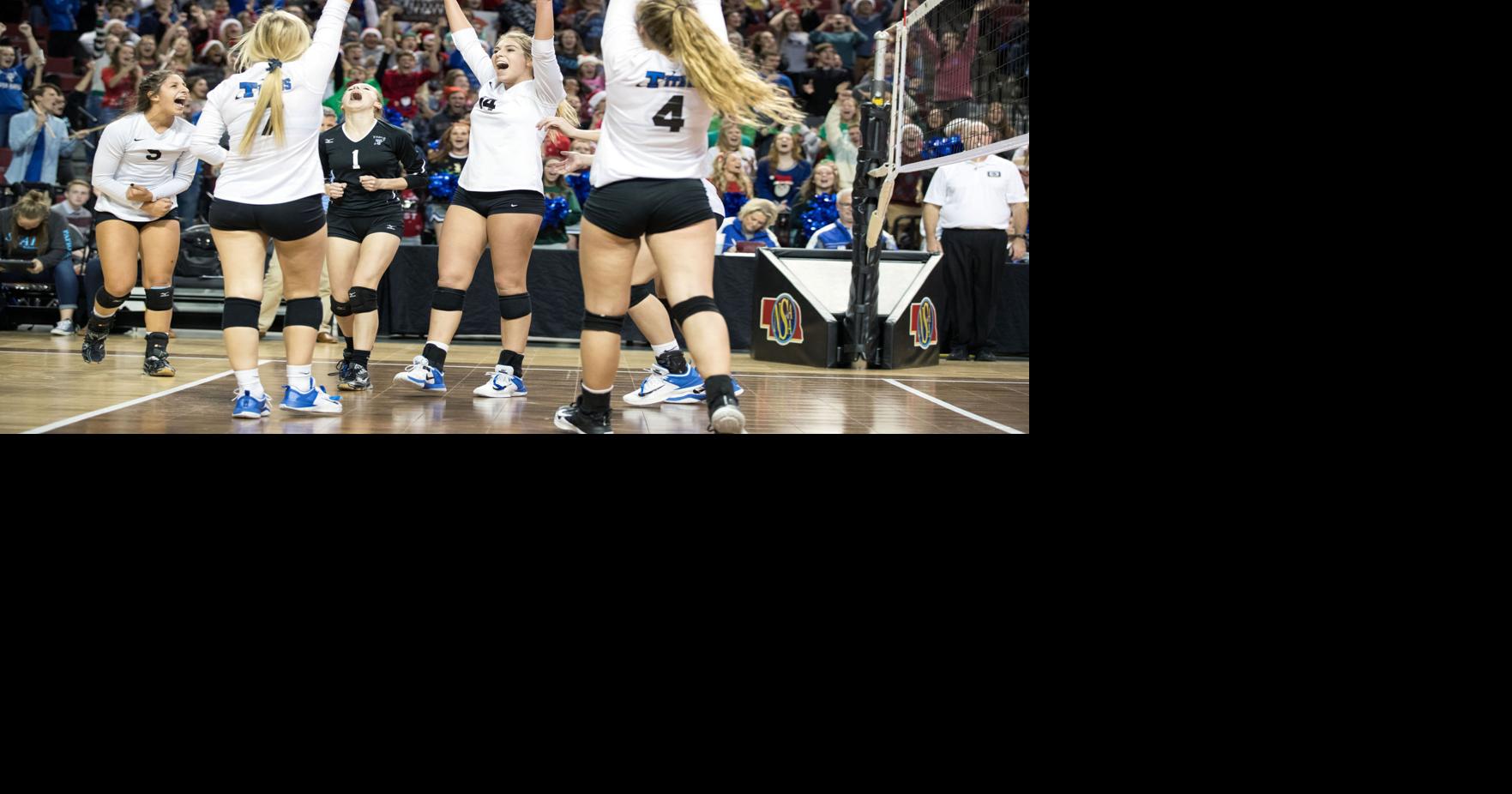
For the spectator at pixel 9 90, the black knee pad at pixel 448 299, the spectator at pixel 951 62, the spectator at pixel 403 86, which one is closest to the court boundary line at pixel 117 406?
the black knee pad at pixel 448 299

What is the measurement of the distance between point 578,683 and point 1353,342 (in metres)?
2.31

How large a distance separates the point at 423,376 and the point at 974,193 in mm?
4630

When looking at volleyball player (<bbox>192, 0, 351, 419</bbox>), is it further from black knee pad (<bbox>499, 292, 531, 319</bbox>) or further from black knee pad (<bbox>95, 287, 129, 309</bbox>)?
black knee pad (<bbox>95, 287, 129, 309</bbox>)

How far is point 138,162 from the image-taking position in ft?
A: 19.8

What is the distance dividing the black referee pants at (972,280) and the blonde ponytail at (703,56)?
4.91 meters

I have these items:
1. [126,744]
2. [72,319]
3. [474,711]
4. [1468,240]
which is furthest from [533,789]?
[72,319]

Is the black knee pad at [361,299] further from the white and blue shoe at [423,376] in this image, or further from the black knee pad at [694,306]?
the black knee pad at [694,306]

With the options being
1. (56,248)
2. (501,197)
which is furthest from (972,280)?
(56,248)

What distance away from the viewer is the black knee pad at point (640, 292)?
552cm

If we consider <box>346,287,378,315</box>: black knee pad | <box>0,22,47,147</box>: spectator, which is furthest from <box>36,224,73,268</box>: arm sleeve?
<box>346,287,378,315</box>: black knee pad

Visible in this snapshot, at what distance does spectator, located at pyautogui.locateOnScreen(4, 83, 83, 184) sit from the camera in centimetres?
891

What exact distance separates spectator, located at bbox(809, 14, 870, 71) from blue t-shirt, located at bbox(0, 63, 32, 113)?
6.29 m

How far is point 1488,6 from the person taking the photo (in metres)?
3.33

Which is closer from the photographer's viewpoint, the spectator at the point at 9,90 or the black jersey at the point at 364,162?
the black jersey at the point at 364,162
